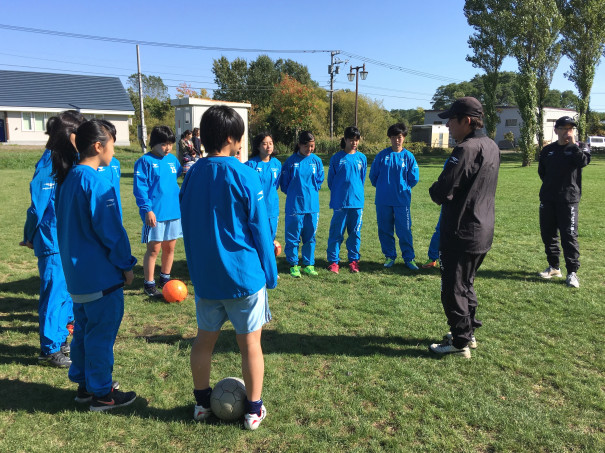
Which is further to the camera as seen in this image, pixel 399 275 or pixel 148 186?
pixel 399 275

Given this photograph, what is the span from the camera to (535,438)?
2986mm

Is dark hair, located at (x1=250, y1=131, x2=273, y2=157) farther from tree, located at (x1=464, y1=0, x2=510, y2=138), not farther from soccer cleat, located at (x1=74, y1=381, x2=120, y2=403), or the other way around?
tree, located at (x1=464, y1=0, x2=510, y2=138)

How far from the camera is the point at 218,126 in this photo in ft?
9.08

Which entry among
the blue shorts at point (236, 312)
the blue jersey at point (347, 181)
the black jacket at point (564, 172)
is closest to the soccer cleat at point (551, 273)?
the black jacket at point (564, 172)

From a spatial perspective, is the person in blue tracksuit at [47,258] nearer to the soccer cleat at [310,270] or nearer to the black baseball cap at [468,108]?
the black baseball cap at [468,108]

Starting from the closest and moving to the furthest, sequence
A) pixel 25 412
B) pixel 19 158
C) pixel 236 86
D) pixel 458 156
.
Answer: pixel 25 412 < pixel 458 156 < pixel 19 158 < pixel 236 86

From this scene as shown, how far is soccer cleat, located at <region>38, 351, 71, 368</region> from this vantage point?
3.96 meters

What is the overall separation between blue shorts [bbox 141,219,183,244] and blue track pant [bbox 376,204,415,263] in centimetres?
334

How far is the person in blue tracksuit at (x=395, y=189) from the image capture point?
22.7 ft

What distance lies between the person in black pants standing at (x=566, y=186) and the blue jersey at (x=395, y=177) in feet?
6.37

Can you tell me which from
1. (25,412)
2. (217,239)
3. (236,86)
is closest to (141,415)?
(25,412)

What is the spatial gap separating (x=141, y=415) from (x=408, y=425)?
2035 mm

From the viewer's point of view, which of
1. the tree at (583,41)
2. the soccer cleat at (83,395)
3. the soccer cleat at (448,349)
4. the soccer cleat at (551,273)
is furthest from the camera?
the tree at (583,41)

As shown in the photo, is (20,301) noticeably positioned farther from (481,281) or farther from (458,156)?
(481,281)
